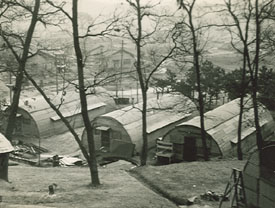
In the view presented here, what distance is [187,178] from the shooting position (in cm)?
1881

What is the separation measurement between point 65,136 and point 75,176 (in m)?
17.0

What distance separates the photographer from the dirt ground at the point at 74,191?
1326 centimetres

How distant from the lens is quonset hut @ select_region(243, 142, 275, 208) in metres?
10.4

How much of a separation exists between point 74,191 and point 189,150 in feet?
46.7

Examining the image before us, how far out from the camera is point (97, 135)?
108ft

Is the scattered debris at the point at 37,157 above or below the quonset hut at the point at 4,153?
below

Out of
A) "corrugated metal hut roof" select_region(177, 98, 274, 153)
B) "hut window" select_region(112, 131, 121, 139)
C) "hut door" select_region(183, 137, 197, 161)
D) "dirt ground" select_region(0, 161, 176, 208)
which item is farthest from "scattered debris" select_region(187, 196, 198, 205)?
"hut window" select_region(112, 131, 121, 139)

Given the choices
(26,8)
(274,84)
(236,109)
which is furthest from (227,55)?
(26,8)

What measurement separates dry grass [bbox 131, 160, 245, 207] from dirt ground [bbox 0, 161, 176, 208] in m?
0.72

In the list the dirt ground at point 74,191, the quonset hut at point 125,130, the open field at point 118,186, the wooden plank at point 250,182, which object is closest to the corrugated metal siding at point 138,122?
the quonset hut at point 125,130

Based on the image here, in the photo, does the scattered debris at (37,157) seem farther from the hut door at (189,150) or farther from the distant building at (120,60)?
the distant building at (120,60)

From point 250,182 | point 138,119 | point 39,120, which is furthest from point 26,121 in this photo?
point 250,182

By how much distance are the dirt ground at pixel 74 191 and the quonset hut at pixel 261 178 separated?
3648mm

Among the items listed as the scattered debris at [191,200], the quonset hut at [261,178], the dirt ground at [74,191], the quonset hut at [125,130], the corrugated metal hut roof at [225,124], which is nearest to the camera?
the quonset hut at [261,178]
